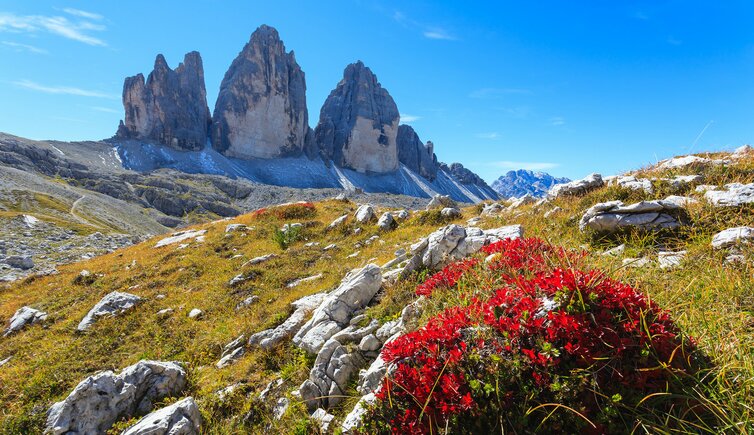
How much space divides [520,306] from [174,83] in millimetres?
225904

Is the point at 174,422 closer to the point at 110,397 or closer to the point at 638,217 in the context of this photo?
the point at 110,397

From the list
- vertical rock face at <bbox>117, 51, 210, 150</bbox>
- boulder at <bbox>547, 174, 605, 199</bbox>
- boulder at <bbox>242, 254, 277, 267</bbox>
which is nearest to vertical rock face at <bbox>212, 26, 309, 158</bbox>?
vertical rock face at <bbox>117, 51, 210, 150</bbox>

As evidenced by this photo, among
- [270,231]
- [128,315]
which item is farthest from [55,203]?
[128,315]

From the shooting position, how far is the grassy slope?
187 inches

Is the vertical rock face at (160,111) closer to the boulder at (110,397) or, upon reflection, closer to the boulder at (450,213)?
the boulder at (450,213)

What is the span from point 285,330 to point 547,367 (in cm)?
655

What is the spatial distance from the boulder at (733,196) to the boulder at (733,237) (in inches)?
67.3

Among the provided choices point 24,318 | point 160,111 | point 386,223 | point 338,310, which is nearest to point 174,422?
point 338,310

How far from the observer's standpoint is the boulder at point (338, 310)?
752 centimetres

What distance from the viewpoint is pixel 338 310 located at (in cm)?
821

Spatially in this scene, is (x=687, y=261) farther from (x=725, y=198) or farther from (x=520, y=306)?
(x=520, y=306)

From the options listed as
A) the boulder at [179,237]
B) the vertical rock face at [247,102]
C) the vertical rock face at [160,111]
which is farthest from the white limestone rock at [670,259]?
the vertical rock face at [160,111]

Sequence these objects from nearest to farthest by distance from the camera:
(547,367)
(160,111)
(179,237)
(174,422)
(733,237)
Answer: (547,367)
(174,422)
(733,237)
(179,237)
(160,111)

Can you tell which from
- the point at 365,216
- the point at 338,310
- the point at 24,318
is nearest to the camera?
the point at 338,310
